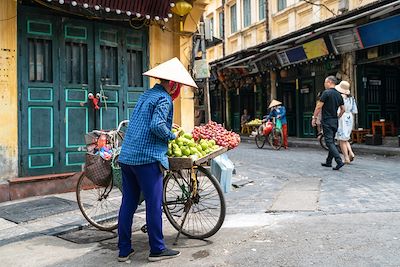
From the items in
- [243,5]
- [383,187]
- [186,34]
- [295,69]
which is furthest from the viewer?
[243,5]

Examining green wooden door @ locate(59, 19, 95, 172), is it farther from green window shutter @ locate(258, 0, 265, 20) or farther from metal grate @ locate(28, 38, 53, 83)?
green window shutter @ locate(258, 0, 265, 20)

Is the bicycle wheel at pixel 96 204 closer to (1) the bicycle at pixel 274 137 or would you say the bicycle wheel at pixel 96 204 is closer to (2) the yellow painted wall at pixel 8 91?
(2) the yellow painted wall at pixel 8 91

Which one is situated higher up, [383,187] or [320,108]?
[320,108]

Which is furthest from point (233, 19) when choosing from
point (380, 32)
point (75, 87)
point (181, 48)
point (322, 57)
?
point (75, 87)

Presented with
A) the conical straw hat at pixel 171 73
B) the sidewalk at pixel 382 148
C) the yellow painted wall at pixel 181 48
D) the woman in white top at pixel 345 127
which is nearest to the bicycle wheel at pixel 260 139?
the sidewalk at pixel 382 148

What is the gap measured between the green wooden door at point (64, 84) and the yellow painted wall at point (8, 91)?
0.12m

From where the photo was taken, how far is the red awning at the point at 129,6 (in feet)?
24.3

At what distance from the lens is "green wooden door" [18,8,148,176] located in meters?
7.36

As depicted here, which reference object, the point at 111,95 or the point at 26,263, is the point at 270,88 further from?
the point at 26,263

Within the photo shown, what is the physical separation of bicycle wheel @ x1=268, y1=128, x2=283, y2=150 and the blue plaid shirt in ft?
39.0

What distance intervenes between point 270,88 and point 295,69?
2.43 meters

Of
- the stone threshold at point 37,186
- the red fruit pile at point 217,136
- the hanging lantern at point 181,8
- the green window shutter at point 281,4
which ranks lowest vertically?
the stone threshold at point 37,186

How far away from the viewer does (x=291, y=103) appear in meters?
21.7

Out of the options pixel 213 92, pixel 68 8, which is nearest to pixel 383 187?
pixel 68 8
